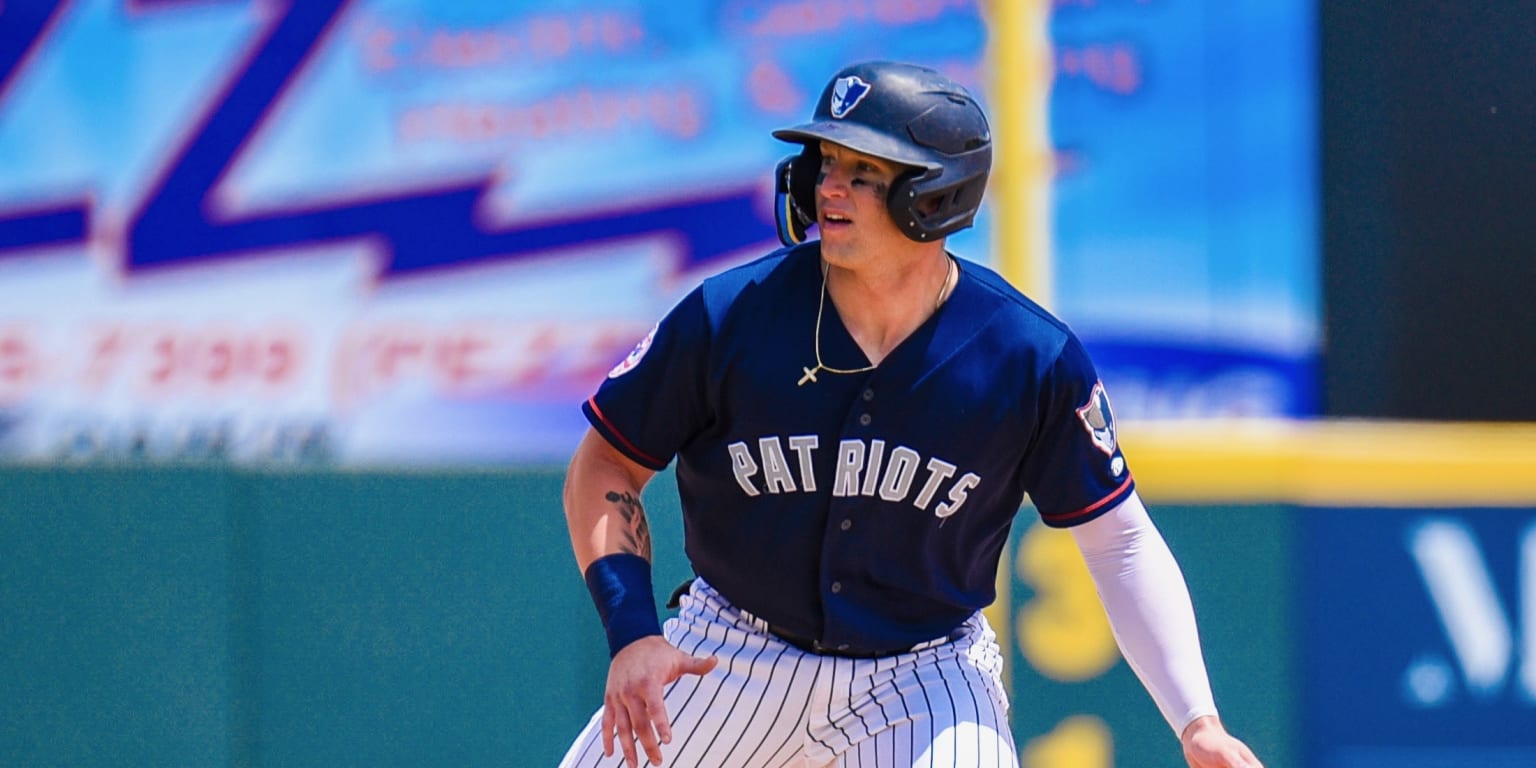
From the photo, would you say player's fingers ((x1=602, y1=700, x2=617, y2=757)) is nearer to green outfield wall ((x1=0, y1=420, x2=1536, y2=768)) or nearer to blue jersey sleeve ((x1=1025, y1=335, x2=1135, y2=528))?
blue jersey sleeve ((x1=1025, y1=335, x2=1135, y2=528))

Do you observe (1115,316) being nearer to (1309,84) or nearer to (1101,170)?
(1101,170)

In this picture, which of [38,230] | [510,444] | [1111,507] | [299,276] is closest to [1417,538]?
[1111,507]

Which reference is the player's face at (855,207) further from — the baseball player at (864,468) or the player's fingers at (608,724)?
the player's fingers at (608,724)

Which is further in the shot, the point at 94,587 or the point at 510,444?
the point at 510,444

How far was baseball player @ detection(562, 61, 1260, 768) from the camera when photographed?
3.11 metres

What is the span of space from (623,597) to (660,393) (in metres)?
0.34

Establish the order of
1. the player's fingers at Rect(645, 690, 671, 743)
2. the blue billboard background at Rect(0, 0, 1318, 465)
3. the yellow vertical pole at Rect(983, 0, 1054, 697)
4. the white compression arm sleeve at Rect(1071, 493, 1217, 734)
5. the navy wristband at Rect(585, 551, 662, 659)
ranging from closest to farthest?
1. the player's fingers at Rect(645, 690, 671, 743)
2. the navy wristband at Rect(585, 551, 662, 659)
3. the white compression arm sleeve at Rect(1071, 493, 1217, 734)
4. the yellow vertical pole at Rect(983, 0, 1054, 697)
5. the blue billboard background at Rect(0, 0, 1318, 465)

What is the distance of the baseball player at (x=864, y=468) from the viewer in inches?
123

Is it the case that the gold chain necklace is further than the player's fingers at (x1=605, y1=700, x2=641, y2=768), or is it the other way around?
the gold chain necklace

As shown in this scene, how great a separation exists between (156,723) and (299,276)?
2.86 meters

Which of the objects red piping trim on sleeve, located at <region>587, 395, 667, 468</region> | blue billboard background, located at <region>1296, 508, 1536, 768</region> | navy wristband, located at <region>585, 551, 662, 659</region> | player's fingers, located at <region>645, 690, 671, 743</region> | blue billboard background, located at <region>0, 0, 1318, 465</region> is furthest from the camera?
blue billboard background, located at <region>0, 0, 1318, 465</region>

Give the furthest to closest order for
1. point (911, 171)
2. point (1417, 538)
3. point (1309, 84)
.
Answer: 1. point (1309, 84)
2. point (1417, 538)
3. point (911, 171)

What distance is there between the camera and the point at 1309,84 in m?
6.70

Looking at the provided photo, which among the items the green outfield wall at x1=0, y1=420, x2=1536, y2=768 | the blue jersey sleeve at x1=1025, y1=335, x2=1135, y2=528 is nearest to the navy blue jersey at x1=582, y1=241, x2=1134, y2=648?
the blue jersey sleeve at x1=1025, y1=335, x2=1135, y2=528
